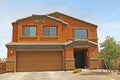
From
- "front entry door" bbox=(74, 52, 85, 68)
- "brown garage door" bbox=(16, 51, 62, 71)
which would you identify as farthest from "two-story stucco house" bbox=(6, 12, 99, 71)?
"front entry door" bbox=(74, 52, 85, 68)

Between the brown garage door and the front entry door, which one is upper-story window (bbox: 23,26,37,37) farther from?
the front entry door

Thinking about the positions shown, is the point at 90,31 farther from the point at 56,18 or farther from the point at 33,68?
the point at 33,68

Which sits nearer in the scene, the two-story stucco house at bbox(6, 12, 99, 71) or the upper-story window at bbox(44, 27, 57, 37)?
the two-story stucco house at bbox(6, 12, 99, 71)

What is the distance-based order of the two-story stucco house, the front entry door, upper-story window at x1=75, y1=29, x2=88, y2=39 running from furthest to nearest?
the front entry door → upper-story window at x1=75, y1=29, x2=88, y2=39 → the two-story stucco house

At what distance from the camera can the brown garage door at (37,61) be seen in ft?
114

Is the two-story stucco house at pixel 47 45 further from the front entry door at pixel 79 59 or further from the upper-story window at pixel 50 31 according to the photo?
the front entry door at pixel 79 59

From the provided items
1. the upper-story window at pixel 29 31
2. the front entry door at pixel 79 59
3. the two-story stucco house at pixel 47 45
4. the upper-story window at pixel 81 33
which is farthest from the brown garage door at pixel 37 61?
the upper-story window at pixel 81 33

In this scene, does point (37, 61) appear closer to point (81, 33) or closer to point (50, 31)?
point (50, 31)

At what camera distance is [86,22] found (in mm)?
39562

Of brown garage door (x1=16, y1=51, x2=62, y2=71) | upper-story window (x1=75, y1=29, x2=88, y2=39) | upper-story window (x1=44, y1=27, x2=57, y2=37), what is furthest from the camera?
upper-story window (x1=75, y1=29, x2=88, y2=39)

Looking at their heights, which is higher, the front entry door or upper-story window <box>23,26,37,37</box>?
upper-story window <box>23,26,37,37</box>

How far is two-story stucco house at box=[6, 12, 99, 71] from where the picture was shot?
113 feet

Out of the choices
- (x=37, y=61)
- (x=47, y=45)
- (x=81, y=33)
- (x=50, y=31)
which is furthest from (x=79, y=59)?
(x=37, y=61)

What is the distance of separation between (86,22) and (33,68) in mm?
11951
